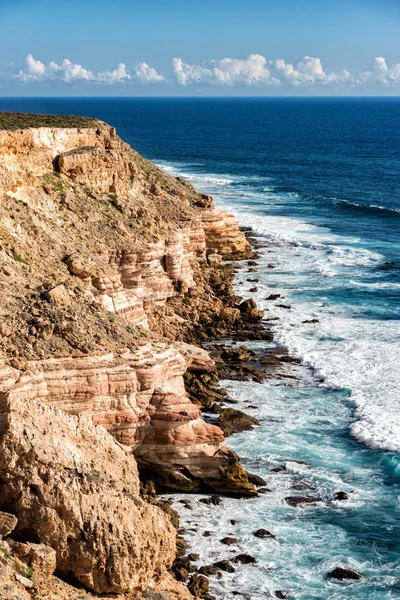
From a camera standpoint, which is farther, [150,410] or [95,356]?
[150,410]

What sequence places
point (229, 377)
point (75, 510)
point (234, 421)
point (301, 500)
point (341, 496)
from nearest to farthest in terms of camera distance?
point (75, 510) → point (301, 500) → point (341, 496) → point (234, 421) → point (229, 377)

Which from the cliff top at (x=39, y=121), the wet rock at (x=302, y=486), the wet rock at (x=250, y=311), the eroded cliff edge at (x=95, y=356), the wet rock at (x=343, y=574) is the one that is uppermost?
the cliff top at (x=39, y=121)

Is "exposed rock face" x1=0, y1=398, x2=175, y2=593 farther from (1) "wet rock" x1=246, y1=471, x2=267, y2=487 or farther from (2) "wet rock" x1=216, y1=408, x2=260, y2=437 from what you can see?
(2) "wet rock" x1=216, y1=408, x2=260, y2=437

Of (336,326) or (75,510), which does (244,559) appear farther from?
(336,326)

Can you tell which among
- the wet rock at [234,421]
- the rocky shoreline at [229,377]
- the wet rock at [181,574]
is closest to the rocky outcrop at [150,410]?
the rocky shoreline at [229,377]

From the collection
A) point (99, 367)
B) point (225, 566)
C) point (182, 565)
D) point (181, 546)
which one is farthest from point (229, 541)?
point (99, 367)

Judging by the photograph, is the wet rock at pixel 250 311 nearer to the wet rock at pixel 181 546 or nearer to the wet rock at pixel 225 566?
the wet rock at pixel 181 546
